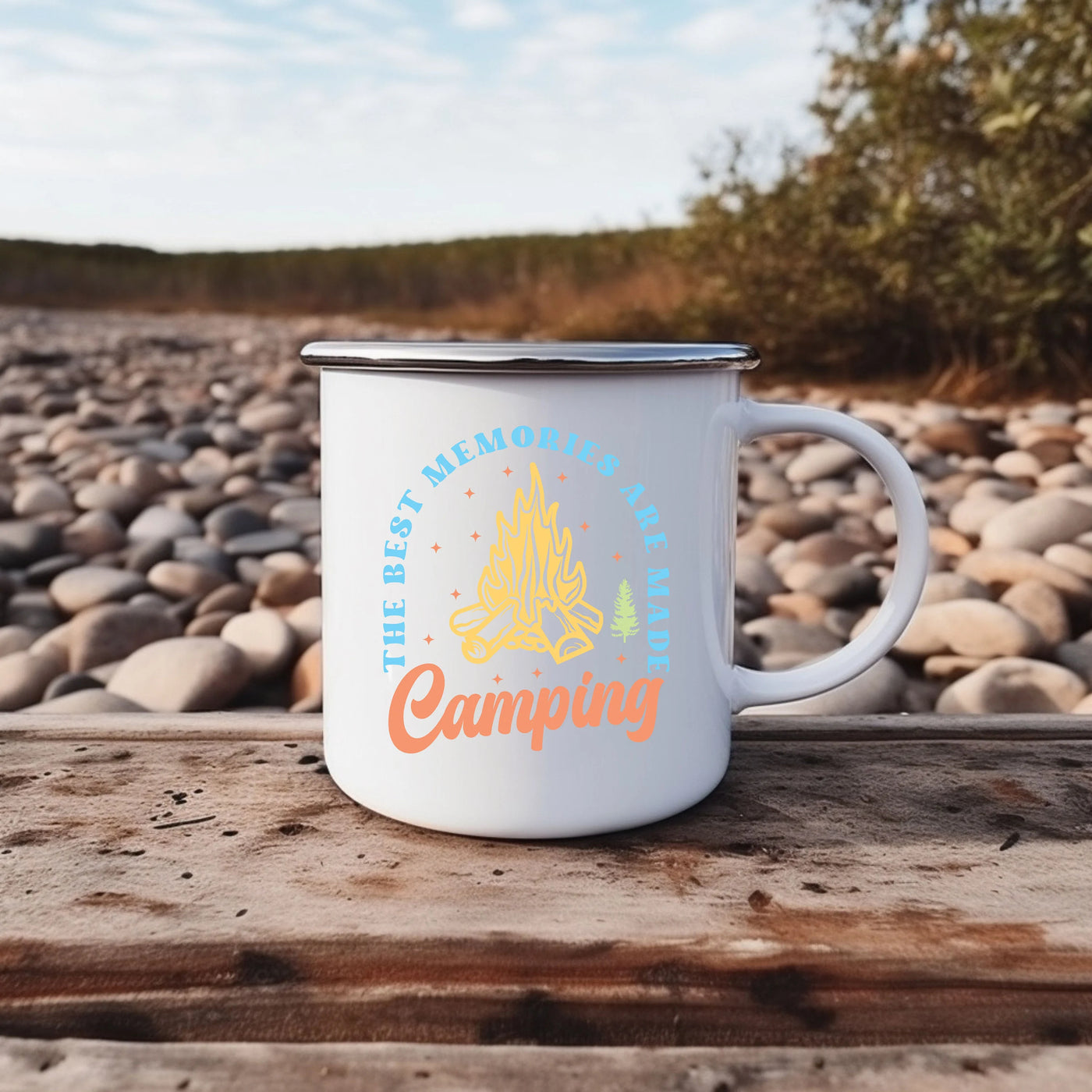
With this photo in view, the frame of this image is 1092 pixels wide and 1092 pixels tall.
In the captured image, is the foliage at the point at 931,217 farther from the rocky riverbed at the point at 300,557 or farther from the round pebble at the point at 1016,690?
the round pebble at the point at 1016,690

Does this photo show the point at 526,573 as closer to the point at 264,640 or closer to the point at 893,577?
the point at 893,577

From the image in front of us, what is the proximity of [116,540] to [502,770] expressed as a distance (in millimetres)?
2060

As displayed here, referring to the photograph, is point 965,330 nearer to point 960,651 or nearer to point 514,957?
point 960,651

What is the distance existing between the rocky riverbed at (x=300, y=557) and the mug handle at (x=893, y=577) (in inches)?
22.2

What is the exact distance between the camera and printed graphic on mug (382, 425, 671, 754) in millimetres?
749

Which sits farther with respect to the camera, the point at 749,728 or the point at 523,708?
the point at 749,728

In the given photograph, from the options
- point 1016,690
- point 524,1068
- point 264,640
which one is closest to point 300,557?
point 264,640

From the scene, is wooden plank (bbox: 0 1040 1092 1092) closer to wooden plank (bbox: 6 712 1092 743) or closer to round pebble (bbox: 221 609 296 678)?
wooden plank (bbox: 6 712 1092 743)

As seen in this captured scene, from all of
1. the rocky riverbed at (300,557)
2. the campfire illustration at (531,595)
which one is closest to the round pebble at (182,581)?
the rocky riverbed at (300,557)

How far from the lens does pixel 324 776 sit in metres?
0.94

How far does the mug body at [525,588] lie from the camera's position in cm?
75

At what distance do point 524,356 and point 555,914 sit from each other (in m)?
0.34

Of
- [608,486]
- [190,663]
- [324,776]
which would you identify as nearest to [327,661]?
[324,776]

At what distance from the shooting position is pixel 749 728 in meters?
1.07
